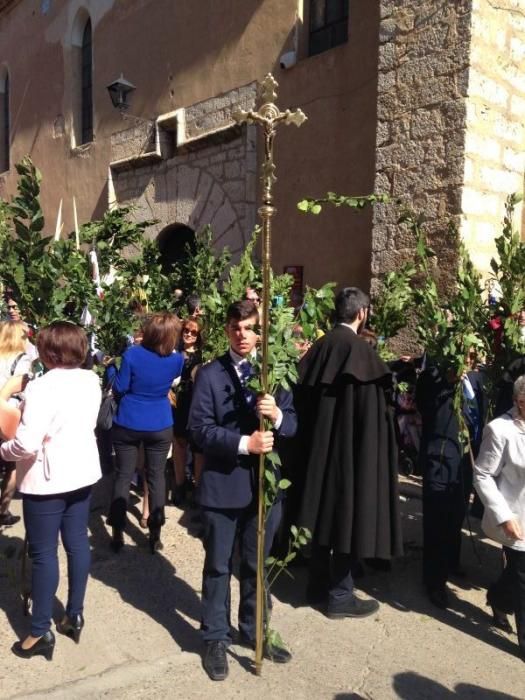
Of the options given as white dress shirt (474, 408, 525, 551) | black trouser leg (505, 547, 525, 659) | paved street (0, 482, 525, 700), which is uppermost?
white dress shirt (474, 408, 525, 551)

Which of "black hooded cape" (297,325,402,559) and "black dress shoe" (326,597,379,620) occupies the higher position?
"black hooded cape" (297,325,402,559)

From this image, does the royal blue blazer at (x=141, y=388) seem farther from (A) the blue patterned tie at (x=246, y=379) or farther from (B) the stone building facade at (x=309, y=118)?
(B) the stone building facade at (x=309, y=118)

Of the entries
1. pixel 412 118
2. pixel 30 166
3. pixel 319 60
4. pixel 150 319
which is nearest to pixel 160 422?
pixel 150 319

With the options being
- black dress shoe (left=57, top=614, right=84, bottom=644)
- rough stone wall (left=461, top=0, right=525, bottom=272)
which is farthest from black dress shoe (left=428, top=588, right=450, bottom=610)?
rough stone wall (left=461, top=0, right=525, bottom=272)

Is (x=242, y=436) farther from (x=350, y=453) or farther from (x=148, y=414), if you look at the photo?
(x=148, y=414)

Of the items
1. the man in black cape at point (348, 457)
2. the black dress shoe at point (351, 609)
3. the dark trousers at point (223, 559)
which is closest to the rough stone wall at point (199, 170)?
the man in black cape at point (348, 457)

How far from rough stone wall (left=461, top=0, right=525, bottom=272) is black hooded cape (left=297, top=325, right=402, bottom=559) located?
301 cm

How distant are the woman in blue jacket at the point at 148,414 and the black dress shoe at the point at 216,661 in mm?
1439

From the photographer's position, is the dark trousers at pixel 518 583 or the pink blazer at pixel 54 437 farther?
the dark trousers at pixel 518 583

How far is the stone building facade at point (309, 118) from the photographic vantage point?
5887mm

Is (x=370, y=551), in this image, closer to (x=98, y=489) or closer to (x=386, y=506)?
(x=386, y=506)

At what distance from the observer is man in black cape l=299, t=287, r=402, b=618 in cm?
333

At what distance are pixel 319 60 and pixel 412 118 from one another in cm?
186

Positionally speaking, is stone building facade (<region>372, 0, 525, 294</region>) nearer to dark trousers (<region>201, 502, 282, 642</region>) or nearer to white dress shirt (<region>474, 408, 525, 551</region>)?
white dress shirt (<region>474, 408, 525, 551</region>)
